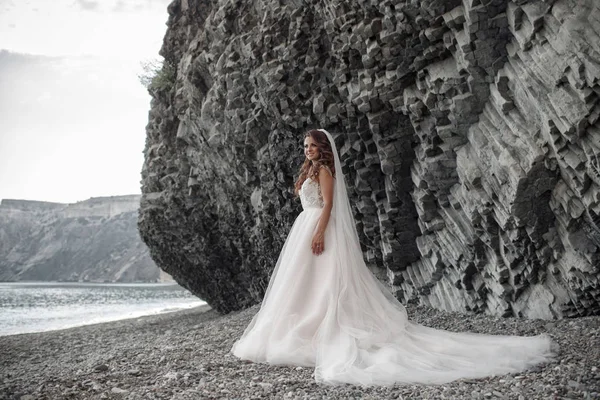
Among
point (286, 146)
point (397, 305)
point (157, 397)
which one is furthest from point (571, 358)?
point (286, 146)

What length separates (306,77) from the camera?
12.5m

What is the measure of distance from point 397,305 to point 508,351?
2.12 m

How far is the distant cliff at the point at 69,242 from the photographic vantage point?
477 ft

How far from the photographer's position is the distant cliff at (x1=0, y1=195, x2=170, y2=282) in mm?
145500

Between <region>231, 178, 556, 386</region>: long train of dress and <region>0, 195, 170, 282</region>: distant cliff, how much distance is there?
449 ft

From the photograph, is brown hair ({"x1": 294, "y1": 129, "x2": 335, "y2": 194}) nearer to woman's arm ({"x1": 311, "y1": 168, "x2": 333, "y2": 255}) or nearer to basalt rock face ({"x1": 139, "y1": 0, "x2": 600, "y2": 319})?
woman's arm ({"x1": 311, "y1": 168, "x2": 333, "y2": 255})

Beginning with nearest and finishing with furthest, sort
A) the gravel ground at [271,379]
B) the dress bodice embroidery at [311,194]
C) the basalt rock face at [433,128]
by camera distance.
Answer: the gravel ground at [271,379]
the basalt rock face at [433,128]
the dress bodice embroidery at [311,194]

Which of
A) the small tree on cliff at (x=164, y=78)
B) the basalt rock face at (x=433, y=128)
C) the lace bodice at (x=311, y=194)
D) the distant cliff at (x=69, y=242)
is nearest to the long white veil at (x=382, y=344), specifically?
the lace bodice at (x=311, y=194)

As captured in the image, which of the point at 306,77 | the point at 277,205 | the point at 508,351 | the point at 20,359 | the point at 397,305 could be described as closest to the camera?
the point at 508,351

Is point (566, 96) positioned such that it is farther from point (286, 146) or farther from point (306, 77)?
point (286, 146)

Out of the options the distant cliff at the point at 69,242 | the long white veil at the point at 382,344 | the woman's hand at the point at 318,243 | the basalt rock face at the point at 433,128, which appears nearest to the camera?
the long white veil at the point at 382,344

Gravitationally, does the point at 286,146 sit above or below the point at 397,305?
above

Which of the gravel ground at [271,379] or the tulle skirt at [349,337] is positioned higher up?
the tulle skirt at [349,337]

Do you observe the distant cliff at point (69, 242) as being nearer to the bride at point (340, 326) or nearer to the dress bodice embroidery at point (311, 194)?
the dress bodice embroidery at point (311, 194)
